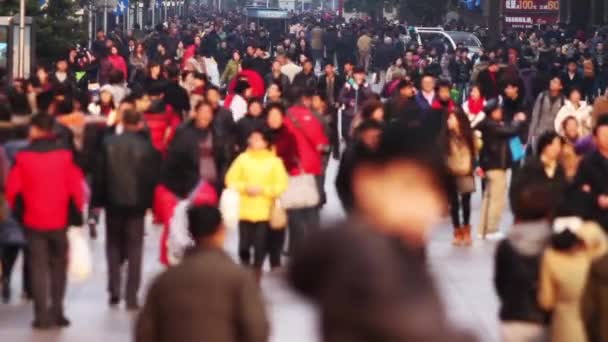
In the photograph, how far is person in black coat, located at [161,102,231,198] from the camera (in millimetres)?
14039

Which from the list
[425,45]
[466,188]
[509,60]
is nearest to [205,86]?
[466,188]

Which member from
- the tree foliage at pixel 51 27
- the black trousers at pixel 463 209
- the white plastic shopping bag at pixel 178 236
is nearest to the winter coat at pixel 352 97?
the tree foliage at pixel 51 27

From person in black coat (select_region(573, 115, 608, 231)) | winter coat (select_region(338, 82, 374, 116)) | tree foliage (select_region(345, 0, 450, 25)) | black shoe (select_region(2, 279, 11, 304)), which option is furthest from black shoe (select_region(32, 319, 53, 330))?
tree foliage (select_region(345, 0, 450, 25))

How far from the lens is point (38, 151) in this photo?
12008 mm

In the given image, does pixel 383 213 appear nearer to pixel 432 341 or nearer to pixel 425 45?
pixel 432 341

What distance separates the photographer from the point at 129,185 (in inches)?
505

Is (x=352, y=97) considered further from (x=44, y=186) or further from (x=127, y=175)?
(x=44, y=186)

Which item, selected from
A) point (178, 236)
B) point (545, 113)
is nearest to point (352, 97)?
point (545, 113)

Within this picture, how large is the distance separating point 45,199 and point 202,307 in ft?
17.0

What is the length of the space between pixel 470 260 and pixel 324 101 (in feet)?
13.6

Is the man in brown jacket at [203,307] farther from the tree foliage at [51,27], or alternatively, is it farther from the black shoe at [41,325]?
the tree foliage at [51,27]

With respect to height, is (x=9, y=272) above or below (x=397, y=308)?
below

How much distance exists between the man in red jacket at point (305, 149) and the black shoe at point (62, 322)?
7.74ft

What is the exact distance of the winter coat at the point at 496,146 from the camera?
17328 mm
